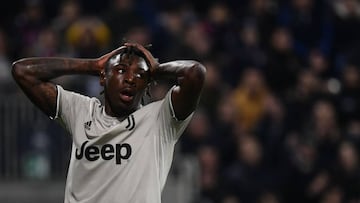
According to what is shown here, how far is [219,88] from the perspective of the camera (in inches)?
502

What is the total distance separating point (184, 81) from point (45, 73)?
877 mm

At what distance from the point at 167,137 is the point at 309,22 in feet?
25.7

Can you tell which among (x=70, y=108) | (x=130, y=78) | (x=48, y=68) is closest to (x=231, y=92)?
(x=48, y=68)

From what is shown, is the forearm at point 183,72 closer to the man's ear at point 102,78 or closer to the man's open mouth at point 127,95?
the man's open mouth at point 127,95

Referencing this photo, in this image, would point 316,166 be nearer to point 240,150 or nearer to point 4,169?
point 240,150

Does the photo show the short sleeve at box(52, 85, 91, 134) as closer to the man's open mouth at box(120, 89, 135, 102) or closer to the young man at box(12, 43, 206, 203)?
the young man at box(12, 43, 206, 203)

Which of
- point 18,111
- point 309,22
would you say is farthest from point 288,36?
point 18,111

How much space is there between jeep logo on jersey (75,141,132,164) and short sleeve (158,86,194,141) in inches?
9.1

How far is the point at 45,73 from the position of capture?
6512 mm

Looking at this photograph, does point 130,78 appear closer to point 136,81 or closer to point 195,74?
point 136,81

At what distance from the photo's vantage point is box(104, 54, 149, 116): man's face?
6141 mm

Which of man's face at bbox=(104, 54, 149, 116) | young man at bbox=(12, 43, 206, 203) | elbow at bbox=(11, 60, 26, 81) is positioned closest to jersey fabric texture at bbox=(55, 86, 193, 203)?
young man at bbox=(12, 43, 206, 203)

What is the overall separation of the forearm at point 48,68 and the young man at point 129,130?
0.17 metres

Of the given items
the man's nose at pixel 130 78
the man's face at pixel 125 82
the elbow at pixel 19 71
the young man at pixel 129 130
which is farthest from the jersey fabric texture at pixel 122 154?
the elbow at pixel 19 71
